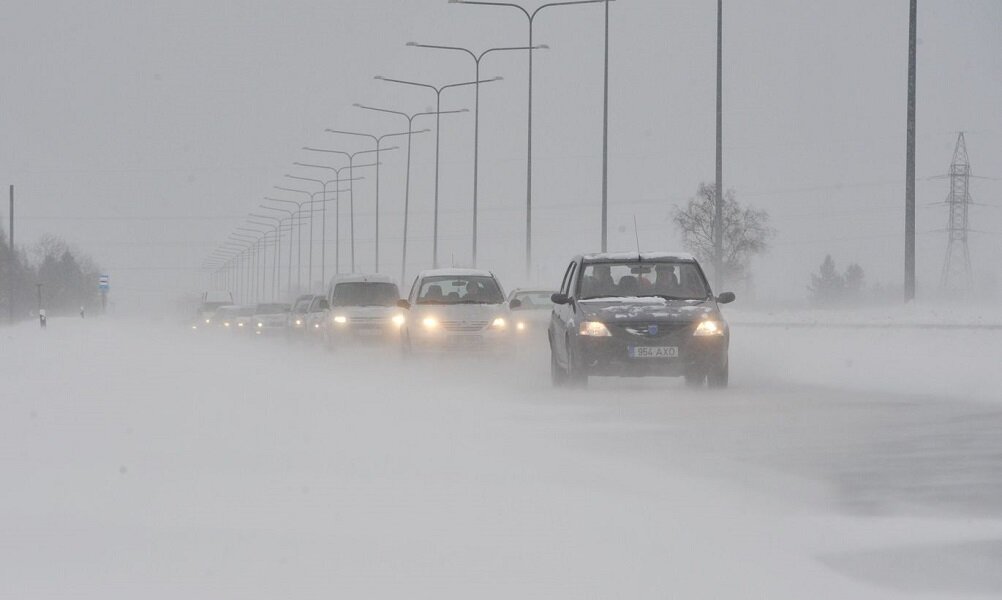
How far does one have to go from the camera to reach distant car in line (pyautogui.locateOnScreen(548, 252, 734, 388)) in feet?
71.4

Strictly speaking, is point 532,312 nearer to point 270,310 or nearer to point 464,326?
point 464,326

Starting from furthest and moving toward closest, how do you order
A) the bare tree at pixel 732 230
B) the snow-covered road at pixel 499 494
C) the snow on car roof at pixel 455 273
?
the bare tree at pixel 732 230, the snow on car roof at pixel 455 273, the snow-covered road at pixel 499 494

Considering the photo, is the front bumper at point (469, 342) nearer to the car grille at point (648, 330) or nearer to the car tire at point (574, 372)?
the car tire at point (574, 372)

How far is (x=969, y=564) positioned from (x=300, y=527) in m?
3.45

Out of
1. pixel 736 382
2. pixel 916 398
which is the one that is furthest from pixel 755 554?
pixel 736 382

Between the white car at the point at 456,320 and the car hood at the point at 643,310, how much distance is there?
22.2ft

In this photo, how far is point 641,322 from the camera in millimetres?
21797

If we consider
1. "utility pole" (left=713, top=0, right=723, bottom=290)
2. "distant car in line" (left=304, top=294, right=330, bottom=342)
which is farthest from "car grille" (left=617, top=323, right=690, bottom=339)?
"utility pole" (left=713, top=0, right=723, bottom=290)

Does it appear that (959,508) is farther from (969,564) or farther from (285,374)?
(285,374)

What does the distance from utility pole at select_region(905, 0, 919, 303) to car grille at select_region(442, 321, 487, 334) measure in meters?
11.2

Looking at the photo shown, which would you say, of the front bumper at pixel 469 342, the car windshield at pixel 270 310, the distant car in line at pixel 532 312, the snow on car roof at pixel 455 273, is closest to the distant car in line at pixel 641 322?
the front bumper at pixel 469 342

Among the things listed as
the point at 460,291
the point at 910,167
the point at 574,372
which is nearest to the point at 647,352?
the point at 574,372

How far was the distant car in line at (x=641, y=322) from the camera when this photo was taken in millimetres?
21766

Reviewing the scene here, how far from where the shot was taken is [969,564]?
8.30 metres
